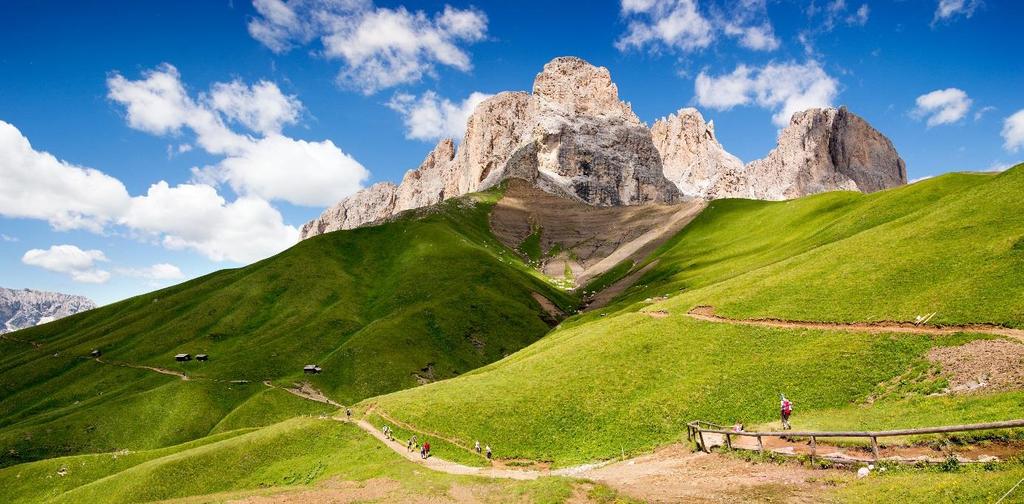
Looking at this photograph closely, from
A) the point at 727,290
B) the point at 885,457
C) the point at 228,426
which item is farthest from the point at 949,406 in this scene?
the point at 228,426

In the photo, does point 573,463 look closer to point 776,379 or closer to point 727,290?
point 776,379

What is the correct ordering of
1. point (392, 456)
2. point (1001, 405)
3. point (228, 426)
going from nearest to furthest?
point (1001, 405) < point (392, 456) < point (228, 426)

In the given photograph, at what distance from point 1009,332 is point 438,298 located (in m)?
104

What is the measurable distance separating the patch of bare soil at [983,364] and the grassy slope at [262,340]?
77.0 m

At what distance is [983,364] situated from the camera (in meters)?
33.2

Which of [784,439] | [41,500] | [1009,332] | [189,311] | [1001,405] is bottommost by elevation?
[41,500]

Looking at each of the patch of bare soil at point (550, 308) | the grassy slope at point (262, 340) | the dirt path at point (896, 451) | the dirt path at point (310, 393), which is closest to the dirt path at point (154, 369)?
the grassy slope at point (262, 340)

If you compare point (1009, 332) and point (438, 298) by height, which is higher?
point (438, 298)

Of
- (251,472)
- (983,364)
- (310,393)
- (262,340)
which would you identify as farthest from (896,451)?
(262,340)

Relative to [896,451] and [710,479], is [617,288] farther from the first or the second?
[896,451]

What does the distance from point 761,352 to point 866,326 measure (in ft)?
27.8

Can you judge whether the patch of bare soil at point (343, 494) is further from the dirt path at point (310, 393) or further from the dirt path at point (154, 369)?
the dirt path at point (154, 369)

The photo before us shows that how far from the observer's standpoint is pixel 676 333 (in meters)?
55.3

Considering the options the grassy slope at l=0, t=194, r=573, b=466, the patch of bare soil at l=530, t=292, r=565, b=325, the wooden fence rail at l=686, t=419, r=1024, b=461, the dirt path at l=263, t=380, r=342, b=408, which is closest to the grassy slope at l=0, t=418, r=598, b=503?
the wooden fence rail at l=686, t=419, r=1024, b=461
